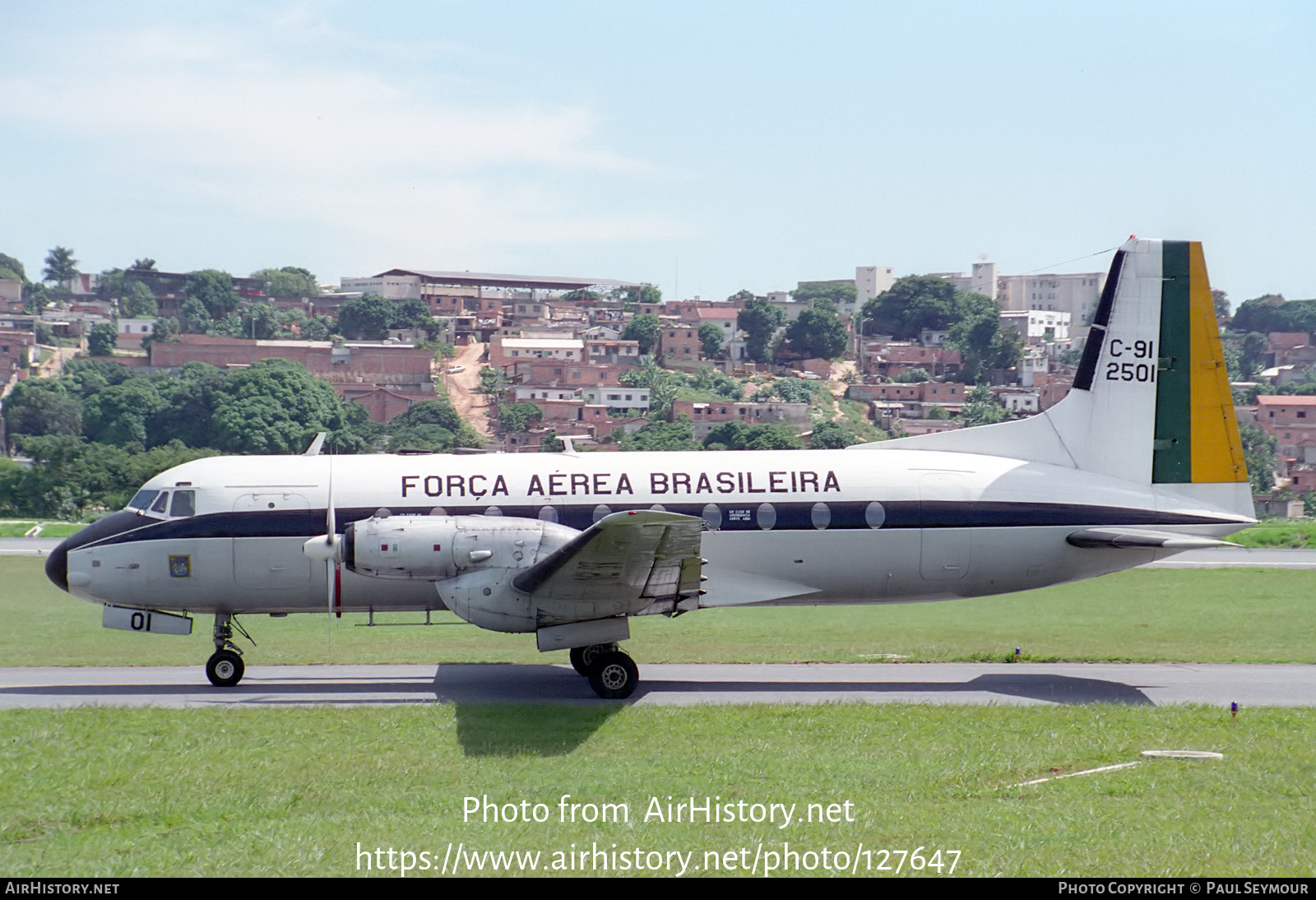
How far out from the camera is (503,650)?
24391 mm

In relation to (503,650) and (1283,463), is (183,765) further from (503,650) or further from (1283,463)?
(1283,463)

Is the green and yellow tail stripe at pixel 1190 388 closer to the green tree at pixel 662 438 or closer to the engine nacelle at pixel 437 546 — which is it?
the engine nacelle at pixel 437 546

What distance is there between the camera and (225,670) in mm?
19578

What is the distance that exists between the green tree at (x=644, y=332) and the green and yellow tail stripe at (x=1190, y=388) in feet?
498

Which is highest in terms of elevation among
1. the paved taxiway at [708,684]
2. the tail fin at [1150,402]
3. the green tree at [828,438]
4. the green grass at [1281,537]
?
the tail fin at [1150,402]

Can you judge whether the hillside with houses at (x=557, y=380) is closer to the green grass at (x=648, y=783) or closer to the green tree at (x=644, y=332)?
the green tree at (x=644, y=332)

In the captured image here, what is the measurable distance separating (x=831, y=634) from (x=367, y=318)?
529 ft

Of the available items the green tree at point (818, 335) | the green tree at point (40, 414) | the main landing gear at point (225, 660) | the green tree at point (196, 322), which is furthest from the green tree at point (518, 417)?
the main landing gear at point (225, 660)

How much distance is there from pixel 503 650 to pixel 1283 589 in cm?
2252

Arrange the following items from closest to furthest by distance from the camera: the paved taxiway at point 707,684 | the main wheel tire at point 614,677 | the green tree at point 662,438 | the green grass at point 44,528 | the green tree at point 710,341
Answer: the main wheel tire at point 614,677, the paved taxiway at point 707,684, the green grass at point 44,528, the green tree at point 662,438, the green tree at point 710,341


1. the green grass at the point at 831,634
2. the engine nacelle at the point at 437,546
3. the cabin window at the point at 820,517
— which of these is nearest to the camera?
the engine nacelle at the point at 437,546

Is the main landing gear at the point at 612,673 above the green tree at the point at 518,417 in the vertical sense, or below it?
above

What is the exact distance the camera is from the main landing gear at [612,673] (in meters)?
18.2

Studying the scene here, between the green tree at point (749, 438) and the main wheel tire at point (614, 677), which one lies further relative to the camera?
the green tree at point (749, 438)
